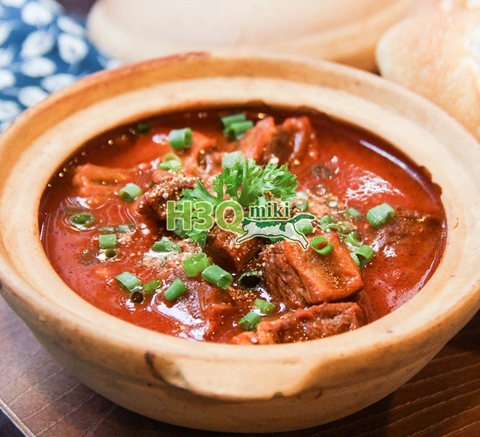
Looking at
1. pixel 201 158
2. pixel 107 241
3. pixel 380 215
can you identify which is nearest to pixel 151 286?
pixel 107 241

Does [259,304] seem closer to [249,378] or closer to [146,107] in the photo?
[249,378]

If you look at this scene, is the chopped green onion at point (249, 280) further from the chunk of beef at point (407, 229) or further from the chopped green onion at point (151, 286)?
the chunk of beef at point (407, 229)

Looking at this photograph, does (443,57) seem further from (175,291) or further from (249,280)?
(175,291)

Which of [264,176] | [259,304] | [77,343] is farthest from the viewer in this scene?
[264,176]

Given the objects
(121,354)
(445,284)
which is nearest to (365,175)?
(445,284)

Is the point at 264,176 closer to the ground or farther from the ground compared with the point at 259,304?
farther from the ground

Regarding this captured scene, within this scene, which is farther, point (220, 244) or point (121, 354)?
point (220, 244)

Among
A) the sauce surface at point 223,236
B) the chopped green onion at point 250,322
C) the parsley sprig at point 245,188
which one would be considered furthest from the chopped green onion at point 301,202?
the chopped green onion at point 250,322

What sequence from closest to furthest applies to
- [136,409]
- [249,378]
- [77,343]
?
1. [249,378]
2. [77,343]
3. [136,409]
